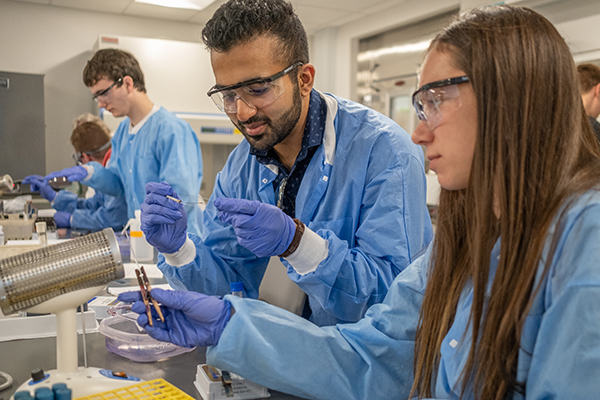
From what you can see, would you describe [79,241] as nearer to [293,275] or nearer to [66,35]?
[293,275]

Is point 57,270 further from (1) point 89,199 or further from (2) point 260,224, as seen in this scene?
(1) point 89,199

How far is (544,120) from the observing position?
2.55 ft

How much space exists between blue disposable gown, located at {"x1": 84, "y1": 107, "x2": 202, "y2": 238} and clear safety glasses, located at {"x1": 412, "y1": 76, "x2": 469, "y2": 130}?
2.01m

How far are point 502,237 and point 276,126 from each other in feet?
2.82

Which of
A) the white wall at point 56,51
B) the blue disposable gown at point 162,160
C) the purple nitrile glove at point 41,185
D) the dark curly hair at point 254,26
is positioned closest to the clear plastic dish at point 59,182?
the purple nitrile glove at point 41,185

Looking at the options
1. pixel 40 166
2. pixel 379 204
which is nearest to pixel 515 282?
pixel 379 204

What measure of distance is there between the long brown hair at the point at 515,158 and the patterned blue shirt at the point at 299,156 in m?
0.77

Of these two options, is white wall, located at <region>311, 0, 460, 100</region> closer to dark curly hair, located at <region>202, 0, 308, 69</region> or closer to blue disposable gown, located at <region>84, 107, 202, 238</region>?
blue disposable gown, located at <region>84, 107, 202, 238</region>

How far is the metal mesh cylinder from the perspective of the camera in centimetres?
89

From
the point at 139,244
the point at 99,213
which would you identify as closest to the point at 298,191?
the point at 139,244

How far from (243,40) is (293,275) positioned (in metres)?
0.67

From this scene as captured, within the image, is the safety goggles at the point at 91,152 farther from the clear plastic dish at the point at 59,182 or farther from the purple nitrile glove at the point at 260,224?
the purple nitrile glove at the point at 260,224

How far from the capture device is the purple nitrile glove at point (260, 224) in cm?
130

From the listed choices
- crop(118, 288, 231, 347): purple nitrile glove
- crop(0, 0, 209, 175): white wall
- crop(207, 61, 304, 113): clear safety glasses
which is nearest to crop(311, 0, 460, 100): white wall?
crop(0, 0, 209, 175): white wall
